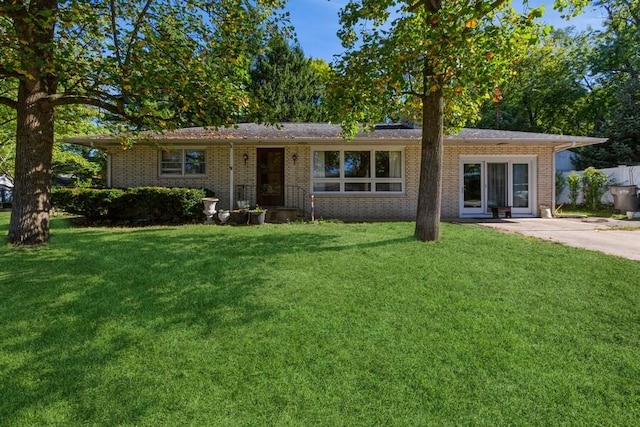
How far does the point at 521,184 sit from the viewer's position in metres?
13.3

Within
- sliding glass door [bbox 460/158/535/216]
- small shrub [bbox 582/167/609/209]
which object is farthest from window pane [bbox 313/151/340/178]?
small shrub [bbox 582/167/609/209]

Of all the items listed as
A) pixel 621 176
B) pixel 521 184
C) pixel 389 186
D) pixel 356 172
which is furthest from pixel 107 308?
pixel 621 176

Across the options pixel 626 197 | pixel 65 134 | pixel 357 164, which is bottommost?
pixel 626 197

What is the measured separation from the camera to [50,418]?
242 cm

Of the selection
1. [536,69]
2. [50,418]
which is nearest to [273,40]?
[50,418]

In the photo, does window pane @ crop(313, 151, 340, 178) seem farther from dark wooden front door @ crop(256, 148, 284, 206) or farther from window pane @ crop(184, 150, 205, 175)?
window pane @ crop(184, 150, 205, 175)

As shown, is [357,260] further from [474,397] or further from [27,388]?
[27,388]

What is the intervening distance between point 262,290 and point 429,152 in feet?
13.9

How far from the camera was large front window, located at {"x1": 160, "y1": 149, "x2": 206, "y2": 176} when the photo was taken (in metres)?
12.7

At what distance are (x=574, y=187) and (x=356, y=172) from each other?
441 inches

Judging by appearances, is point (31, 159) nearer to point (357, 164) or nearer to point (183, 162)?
point (183, 162)

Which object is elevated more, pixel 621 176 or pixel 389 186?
pixel 621 176

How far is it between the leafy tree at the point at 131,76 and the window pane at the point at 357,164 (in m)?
5.79

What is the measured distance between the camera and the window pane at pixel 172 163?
41.8 ft
